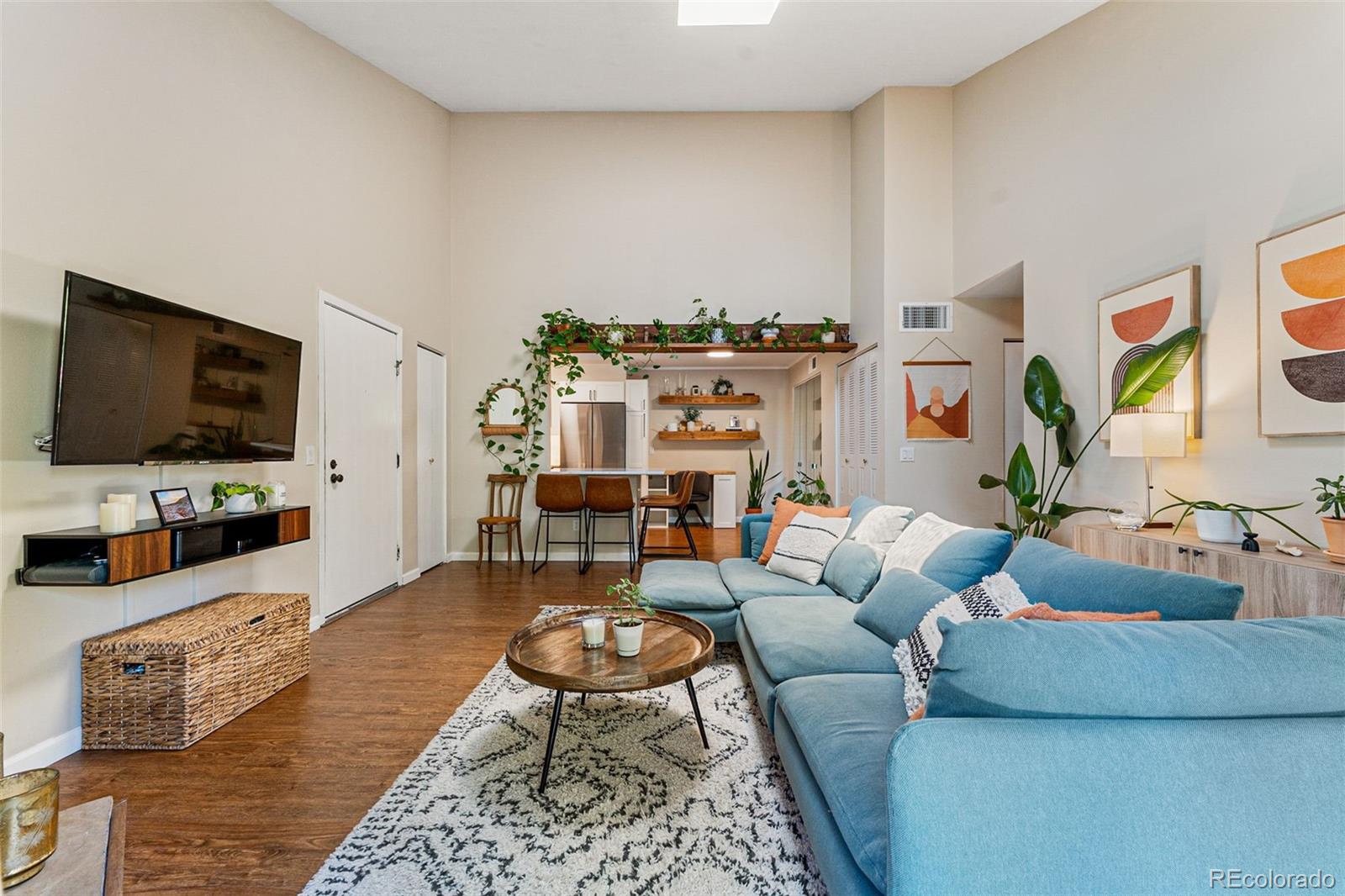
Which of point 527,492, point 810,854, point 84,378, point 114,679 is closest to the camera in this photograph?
point 810,854

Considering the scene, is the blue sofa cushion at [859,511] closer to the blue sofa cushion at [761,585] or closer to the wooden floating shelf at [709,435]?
the blue sofa cushion at [761,585]

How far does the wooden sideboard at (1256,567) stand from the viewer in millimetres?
2002

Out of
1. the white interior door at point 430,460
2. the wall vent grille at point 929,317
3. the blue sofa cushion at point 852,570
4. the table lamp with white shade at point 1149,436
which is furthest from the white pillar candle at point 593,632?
the wall vent grille at point 929,317

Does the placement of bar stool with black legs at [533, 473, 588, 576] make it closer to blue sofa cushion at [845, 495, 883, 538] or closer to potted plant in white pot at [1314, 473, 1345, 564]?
blue sofa cushion at [845, 495, 883, 538]

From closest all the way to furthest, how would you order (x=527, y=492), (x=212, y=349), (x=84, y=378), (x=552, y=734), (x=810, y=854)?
(x=810, y=854) < (x=552, y=734) < (x=84, y=378) < (x=212, y=349) < (x=527, y=492)

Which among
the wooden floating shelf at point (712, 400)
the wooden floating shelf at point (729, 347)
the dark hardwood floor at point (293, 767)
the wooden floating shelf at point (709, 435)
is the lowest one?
the dark hardwood floor at point (293, 767)

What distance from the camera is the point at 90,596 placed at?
7.86 ft

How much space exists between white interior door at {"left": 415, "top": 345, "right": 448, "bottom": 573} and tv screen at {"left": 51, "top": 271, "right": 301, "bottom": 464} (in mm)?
1975

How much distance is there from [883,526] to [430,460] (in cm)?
421

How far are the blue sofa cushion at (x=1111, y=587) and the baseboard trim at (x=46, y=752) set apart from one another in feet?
11.1

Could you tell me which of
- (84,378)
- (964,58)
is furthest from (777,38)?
(84,378)

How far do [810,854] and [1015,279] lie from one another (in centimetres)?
434

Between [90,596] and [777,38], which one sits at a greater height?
[777,38]

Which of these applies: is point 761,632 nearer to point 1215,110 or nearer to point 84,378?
point 84,378
